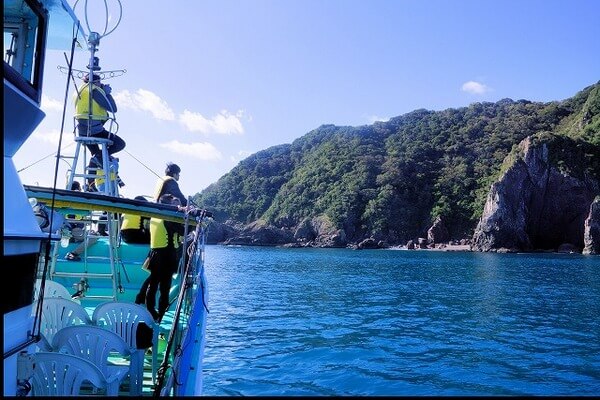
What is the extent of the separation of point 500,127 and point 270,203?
6853cm

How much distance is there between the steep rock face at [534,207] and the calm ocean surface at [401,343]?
219ft

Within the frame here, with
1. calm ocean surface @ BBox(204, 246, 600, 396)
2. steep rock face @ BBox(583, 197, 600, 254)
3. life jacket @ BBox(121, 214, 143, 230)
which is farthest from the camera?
steep rock face @ BBox(583, 197, 600, 254)

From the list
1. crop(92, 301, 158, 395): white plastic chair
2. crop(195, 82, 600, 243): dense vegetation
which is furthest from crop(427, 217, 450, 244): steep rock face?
crop(92, 301, 158, 395): white plastic chair

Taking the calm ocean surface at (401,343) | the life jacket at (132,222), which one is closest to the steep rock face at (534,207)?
the calm ocean surface at (401,343)

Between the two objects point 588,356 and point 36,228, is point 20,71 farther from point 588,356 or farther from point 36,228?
point 588,356

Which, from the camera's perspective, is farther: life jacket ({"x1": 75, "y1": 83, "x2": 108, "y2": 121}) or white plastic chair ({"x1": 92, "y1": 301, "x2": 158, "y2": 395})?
life jacket ({"x1": 75, "y1": 83, "x2": 108, "y2": 121})

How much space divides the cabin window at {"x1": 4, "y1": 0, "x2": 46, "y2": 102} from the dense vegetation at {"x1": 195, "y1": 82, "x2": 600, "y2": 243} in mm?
99800

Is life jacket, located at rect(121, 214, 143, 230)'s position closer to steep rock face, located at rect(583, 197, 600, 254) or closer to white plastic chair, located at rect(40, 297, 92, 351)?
white plastic chair, located at rect(40, 297, 92, 351)

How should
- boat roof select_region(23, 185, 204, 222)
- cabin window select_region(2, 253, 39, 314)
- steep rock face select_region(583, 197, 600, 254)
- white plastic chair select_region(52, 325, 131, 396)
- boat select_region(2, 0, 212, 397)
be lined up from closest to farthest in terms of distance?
cabin window select_region(2, 253, 39, 314) < boat select_region(2, 0, 212, 397) < white plastic chair select_region(52, 325, 131, 396) < boat roof select_region(23, 185, 204, 222) < steep rock face select_region(583, 197, 600, 254)

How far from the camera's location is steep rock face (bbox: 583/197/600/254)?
7712cm

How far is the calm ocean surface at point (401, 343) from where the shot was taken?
8.96 metres

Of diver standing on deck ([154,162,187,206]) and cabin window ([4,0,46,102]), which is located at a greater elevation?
cabin window ([4,0,46,102])

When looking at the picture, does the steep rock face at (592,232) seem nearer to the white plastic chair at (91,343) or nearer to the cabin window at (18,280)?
the white plastic chair at (91,343)

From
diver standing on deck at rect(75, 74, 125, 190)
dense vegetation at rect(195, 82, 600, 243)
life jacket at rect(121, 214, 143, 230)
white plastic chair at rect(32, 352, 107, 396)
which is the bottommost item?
white plastic chair at rect(32, 352, 107, 396)
